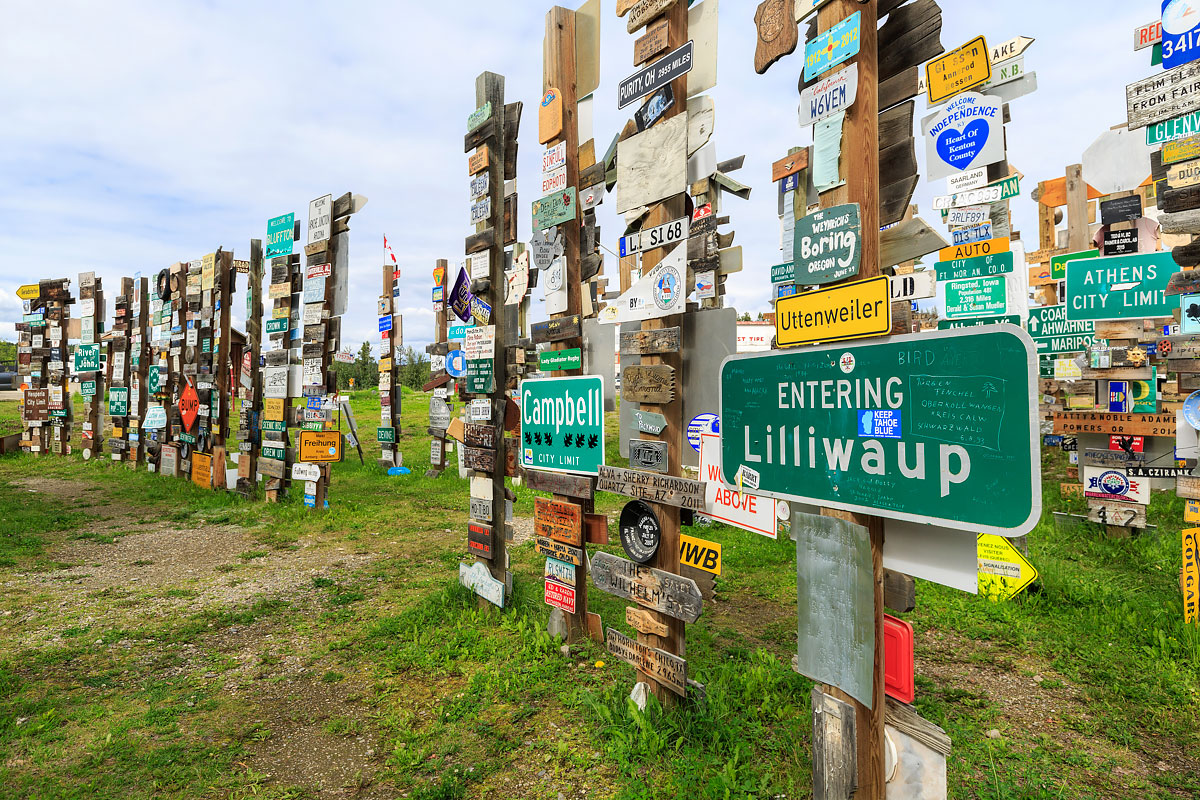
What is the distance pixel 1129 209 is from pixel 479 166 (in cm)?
725

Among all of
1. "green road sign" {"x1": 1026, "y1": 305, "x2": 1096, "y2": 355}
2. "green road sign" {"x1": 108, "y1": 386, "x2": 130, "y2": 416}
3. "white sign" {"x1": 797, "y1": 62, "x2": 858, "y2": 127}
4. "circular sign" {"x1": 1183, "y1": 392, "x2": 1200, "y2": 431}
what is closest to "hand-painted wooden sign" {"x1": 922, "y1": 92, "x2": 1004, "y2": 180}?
"green road sign" {"x1": 1026, "y1": 305, "x2": 1096, "y2": 355}

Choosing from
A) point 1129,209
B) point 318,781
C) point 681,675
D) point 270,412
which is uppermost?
point 1129,209

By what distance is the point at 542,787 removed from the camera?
11.3 feet

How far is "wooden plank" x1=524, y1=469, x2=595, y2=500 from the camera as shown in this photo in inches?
187

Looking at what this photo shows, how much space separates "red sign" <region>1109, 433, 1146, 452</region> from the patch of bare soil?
15.0 ft

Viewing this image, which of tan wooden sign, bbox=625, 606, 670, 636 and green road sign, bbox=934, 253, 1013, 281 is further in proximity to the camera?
green road sign, bbox=934, 253, 1013, 281

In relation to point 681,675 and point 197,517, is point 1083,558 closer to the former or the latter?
point 681,675

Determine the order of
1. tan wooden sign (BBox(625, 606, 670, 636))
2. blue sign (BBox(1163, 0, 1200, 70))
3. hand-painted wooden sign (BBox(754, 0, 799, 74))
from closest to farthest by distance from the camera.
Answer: hand-painted wooden sign (BBox(754, 0, 799, 74)), tan wooden sign (BBox(625, 606, 670, 636)), blue sign (BBox(1163, 0, 1200, 70))

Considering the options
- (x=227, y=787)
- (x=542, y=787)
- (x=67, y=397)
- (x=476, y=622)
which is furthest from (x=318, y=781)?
(x=67, y=397)

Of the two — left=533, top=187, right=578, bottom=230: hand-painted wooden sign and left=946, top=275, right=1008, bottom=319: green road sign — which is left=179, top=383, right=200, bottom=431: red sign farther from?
left=946, top=275, right=1008, bottom=319: green road sign

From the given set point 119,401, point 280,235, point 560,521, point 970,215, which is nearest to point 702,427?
point 560,521

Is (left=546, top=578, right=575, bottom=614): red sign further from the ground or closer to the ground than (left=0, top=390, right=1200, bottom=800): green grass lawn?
further from the ground

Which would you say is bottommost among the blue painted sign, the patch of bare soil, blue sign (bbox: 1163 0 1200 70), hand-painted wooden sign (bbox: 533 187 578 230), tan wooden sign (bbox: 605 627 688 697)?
the patch of bare soil

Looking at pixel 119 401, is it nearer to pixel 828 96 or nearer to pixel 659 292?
pixel 659 292
